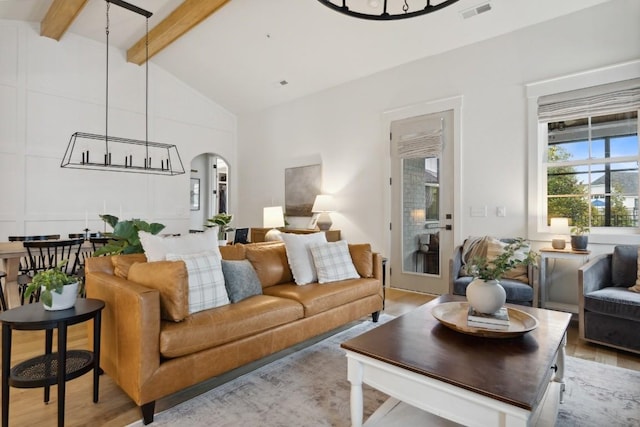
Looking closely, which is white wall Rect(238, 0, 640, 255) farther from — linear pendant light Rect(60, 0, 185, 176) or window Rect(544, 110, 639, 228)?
linear pendant light Rect(60, 0, 185, 176)

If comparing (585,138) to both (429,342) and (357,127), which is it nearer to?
(357,127)

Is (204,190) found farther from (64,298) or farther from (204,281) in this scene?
(64,298)

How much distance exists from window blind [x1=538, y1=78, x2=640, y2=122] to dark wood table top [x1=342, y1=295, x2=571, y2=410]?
2.60m

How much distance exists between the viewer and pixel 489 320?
1846mm

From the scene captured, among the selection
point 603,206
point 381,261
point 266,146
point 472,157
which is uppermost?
point 266,146

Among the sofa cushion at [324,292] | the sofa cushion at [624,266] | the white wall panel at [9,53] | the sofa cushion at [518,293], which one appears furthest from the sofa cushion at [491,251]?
the white wall panel at [9,53]

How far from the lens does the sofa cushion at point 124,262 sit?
2.39 meters

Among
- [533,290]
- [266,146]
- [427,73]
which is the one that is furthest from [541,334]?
[266,146]

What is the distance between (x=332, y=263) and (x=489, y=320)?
164cm

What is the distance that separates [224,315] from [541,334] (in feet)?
6.01

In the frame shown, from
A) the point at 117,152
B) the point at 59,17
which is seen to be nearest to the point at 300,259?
the point at 117,152

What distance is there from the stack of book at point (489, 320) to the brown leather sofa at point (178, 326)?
1.24m

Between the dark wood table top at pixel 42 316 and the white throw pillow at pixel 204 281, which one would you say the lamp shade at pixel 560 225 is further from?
the dark wood table top at pixel 42 316

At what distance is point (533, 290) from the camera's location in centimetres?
332
